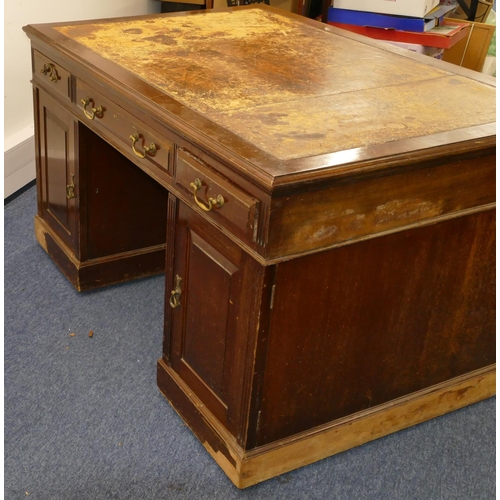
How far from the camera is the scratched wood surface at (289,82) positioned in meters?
1.65

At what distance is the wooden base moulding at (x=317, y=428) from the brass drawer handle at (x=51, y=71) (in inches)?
39.9

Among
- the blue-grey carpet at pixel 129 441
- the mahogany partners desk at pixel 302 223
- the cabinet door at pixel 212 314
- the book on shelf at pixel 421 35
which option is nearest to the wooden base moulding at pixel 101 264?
the blue-grey carpet at pixel 129 441

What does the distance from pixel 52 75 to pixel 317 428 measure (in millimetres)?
1436

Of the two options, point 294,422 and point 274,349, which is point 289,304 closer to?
point 274,349

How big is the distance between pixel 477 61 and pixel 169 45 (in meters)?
2.71

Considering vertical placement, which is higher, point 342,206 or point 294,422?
point 342,206

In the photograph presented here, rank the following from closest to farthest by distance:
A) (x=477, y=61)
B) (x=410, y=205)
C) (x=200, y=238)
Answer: (x=410, y=205) → (x=200, y=238) → (x=477, y=61)

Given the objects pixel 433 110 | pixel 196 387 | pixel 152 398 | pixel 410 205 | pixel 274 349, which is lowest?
pixel 152 398

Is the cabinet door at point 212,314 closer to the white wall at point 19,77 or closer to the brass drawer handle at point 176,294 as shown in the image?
the brass drawer handle at point 176,294

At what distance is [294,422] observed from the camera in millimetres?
1832

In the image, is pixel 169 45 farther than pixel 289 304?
Yes

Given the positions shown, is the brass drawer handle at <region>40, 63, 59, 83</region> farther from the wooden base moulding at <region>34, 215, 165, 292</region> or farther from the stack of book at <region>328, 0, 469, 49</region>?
the stack of book at <region>328, 0, 469, 49</region>

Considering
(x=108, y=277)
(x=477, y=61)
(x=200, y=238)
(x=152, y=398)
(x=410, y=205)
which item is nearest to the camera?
(x=410, y=205)

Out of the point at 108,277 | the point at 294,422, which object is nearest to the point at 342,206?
the point at 294,422
